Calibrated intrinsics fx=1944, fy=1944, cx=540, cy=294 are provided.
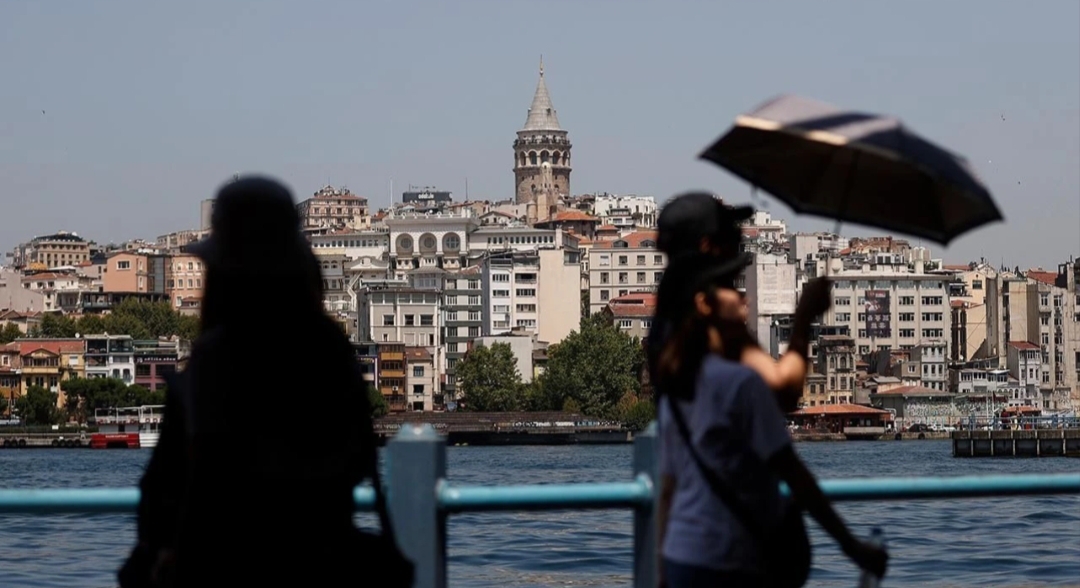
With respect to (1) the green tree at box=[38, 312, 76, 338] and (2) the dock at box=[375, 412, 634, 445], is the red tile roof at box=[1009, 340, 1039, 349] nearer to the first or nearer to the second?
(2) the dock at box=[375, 412, 634, 445]

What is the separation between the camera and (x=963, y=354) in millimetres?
126312

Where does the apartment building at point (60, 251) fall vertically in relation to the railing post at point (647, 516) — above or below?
above

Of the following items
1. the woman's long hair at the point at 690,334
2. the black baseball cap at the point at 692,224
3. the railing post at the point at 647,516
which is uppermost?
the black baseball cap at the point at 692,224

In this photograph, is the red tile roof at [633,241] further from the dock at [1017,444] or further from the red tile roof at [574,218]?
the dock at [1017,444]

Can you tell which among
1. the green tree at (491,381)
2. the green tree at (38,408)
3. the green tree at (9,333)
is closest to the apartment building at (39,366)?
the green tree at (38,408)

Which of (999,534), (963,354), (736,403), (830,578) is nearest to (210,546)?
(736,403)

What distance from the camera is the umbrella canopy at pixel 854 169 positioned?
11.8 feet

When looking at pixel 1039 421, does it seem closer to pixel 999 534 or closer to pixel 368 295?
pixel 368 295

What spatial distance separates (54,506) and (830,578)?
3.73 m

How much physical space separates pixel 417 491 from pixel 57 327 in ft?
386

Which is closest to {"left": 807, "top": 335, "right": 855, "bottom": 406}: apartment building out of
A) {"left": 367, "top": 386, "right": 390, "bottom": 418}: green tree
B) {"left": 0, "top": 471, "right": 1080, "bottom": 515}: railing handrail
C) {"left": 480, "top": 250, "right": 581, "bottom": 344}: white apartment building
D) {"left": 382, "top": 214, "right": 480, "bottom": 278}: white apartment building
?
{"left": 480, "top": 250, "right": 581, "bottom": 344}: white apartment building

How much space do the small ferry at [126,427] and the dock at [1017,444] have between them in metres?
34.0

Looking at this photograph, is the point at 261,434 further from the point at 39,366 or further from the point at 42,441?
the point at 39,366

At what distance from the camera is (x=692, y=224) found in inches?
146
